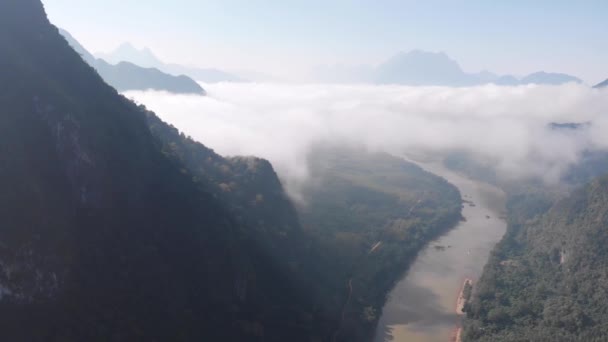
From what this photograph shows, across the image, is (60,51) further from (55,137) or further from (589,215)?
(589,215)

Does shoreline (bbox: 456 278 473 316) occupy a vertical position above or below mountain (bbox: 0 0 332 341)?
below

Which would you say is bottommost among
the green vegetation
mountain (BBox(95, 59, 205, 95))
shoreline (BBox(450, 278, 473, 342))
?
shoreline (BBox(450, 278, 473, 342))

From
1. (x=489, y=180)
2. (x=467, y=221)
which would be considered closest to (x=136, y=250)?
(x=467, y=221)

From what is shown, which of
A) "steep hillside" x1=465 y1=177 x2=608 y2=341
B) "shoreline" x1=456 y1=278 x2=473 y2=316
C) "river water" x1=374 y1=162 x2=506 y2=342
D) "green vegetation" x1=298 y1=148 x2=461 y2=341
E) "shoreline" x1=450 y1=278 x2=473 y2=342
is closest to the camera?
"steep hillside" x1=465 y1=177 x2=608 y2=341

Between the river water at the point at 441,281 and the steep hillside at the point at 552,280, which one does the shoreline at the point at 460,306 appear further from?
the steep hillside at the point at 552,280

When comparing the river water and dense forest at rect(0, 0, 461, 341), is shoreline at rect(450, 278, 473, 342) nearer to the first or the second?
the river water

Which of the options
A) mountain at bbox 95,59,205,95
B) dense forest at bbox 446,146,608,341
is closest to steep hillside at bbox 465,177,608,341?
dense forest at bbox 446,146,608,341

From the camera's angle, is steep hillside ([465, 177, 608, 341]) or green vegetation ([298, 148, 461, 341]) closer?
steep hillside ([465, 177, 608, 341])
